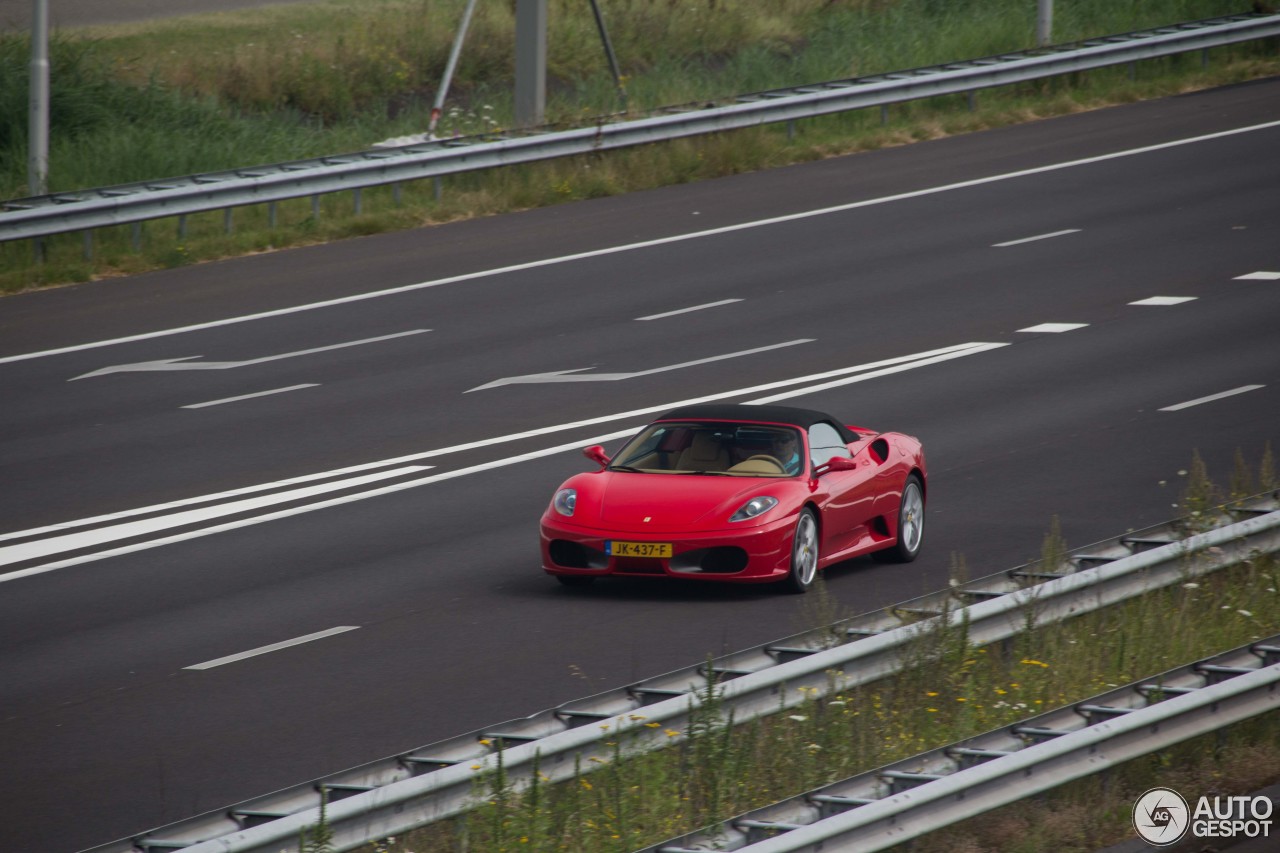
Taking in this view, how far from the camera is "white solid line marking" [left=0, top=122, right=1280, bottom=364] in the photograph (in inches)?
891

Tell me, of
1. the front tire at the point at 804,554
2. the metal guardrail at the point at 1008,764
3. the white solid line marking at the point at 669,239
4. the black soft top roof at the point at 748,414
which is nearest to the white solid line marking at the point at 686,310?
the white solid line marking at the point at 669,239

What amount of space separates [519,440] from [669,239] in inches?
373

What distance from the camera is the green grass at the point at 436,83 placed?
92.4ft

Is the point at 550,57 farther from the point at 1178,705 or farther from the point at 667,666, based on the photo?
the point at 1178,705

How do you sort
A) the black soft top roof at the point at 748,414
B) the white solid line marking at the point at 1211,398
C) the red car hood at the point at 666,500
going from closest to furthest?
the red car hood at the point at 666,500 < the black soft top roof at the point at 748,414 < the white solid line marking at the point at 1211,398

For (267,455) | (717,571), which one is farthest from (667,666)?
(267,455)

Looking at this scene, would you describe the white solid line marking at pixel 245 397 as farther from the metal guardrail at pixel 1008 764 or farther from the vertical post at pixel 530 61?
the metal guardrail at pixel 1008 764

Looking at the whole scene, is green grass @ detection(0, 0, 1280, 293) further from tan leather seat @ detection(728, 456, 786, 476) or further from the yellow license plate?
the yellow license plate

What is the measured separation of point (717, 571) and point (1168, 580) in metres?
3.05

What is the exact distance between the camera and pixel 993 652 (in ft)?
34.7

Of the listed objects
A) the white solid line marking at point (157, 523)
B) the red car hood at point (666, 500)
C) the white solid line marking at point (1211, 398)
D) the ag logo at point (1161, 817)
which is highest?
the ag logo at point (1161, 817)

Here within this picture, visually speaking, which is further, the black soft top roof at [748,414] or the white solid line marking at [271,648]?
the black soft top roof at [748,414]

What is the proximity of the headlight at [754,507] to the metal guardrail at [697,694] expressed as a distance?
2410mm

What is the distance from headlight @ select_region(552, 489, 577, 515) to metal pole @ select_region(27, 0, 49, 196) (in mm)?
14897
